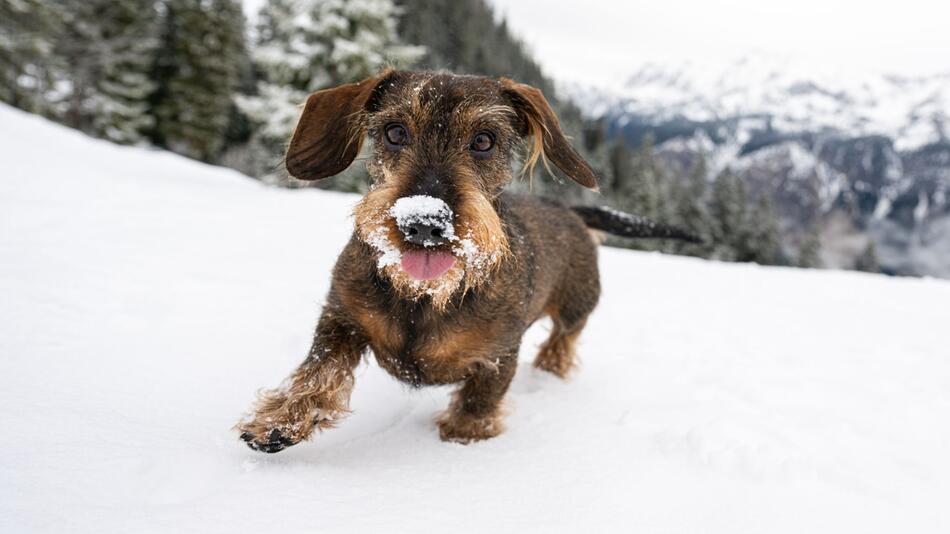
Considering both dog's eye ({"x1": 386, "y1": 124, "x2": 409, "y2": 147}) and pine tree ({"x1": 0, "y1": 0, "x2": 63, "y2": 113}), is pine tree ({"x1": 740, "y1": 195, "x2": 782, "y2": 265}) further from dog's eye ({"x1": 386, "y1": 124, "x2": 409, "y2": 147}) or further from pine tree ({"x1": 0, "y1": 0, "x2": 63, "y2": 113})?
pine tree ({"x1": 0, "y1": 0, "x2": 63, "y2": 113})

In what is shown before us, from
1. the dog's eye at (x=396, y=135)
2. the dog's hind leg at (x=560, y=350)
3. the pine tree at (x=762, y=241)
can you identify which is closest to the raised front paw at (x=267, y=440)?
the dog's eye at (x=396, y=135)

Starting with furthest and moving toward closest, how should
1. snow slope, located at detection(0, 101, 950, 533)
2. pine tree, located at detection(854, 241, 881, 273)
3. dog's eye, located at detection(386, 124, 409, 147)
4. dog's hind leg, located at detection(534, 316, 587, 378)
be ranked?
pine tree, located at detection(854, 241, 881, 273), dog's hind leg, located at detection(534, 316, 587, 378), dog's eye, located at detection(386, 124, 409, 147), snow slope, located at detection(0, 101, 950, 533)

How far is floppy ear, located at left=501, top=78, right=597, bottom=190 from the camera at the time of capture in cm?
307

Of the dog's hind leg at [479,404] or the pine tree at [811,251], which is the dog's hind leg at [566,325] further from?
the pine tree at [811,251]

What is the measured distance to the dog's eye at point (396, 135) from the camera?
2729 millimetres

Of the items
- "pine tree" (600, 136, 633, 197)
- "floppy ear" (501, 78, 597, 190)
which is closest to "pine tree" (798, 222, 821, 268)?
"pine tree" (600, 136, 633, 197)

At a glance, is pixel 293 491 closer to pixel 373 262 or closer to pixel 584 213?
pixel 373 262

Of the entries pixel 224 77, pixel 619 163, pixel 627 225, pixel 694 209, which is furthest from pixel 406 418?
pixel 619 163

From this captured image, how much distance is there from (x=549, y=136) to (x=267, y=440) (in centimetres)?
220

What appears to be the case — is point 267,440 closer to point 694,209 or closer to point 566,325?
point 566,325

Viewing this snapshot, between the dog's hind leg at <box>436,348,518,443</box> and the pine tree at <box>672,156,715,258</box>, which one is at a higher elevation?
the dog's hind leg at <box>436,348,518,443</box>

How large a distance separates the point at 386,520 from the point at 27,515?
1198mm

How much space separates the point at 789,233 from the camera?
15475 centimetres

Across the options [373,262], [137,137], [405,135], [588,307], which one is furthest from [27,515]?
[137,137]
